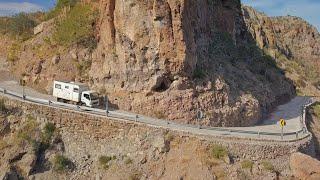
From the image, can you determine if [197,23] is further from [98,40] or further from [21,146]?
[21,146]

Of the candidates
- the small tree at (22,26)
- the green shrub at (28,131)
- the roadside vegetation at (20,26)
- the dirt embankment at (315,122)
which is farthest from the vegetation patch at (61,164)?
the dirt embankment at (315,122)

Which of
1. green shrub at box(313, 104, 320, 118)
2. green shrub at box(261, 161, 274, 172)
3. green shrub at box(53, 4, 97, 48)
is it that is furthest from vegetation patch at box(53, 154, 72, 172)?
green shrub at box(313, 104, 320, 118)

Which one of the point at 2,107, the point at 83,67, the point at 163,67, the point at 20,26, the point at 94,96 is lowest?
the point at 2,107

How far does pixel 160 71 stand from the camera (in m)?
32.6

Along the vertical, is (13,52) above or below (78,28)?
below

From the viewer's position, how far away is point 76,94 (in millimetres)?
33562

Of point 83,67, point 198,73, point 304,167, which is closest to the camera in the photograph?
point 304,167

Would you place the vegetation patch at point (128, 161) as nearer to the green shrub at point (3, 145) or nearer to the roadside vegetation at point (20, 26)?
the green shrub at point (3, 145)

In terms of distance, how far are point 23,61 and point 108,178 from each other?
1533 centimetres

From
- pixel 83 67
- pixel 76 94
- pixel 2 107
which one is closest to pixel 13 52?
pixel 83 67

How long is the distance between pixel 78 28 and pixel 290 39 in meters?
83.6

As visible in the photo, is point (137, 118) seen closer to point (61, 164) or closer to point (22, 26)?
point (61, 164)

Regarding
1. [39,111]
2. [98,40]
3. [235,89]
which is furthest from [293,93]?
[39,111]

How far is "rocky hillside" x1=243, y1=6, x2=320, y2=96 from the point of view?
3836 inches
